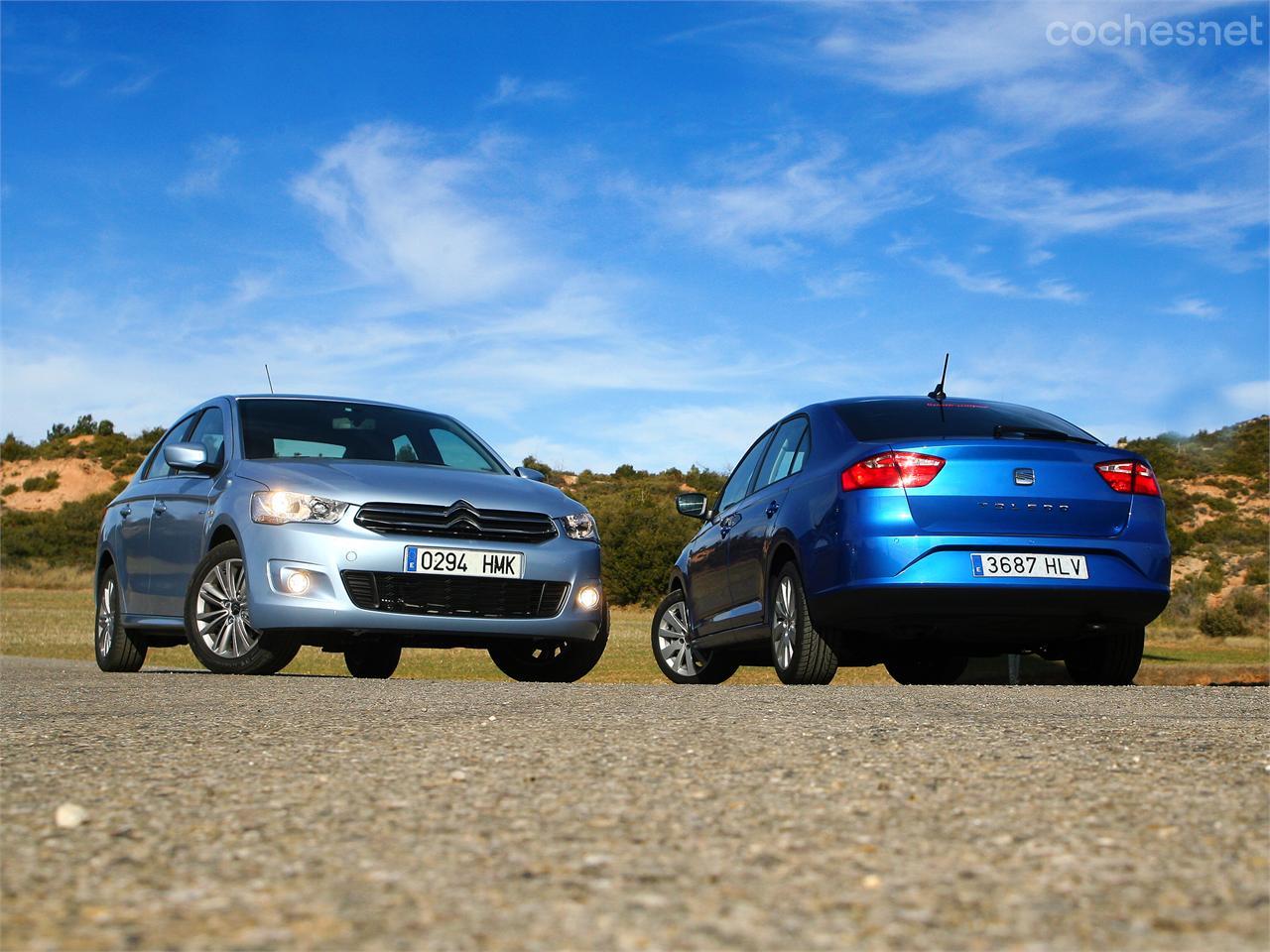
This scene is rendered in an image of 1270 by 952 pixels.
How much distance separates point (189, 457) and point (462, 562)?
187 centimetres

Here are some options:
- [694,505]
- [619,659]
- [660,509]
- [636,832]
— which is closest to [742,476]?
[694,505]

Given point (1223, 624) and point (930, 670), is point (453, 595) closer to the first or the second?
point (930, 670)

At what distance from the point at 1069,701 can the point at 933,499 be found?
134cm

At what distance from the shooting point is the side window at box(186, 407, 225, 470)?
29.3ft

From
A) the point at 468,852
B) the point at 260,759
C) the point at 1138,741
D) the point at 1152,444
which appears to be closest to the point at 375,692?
the point at 260,759

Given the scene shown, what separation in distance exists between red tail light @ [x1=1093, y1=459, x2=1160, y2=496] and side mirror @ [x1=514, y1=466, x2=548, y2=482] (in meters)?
3.67

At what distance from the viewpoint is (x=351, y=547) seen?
7848 millimetres

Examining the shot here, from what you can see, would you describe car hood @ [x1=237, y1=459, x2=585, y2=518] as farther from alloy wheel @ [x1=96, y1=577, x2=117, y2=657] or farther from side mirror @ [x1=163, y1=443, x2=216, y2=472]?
alloy wheel @ [x1=96, y1=577, x2=117, y2=657]

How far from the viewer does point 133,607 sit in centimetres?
965

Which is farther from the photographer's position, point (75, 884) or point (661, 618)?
point (661, 618)

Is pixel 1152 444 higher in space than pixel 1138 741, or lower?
higher

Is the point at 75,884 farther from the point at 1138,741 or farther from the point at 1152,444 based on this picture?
the point at 1152,444

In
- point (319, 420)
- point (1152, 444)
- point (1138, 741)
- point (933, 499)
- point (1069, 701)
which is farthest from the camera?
point (1152, 444)

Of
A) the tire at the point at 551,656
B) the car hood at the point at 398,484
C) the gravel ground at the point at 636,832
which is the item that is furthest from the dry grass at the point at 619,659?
the gravel ground at the point at 636,832
